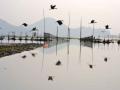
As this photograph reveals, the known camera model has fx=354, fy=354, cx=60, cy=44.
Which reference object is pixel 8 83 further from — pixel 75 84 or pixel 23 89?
pixel 75 84

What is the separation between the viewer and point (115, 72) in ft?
77.7

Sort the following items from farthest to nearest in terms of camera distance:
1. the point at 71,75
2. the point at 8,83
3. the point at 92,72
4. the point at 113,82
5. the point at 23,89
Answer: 1. the point at 92,72
2. the point at 71,75
3. the point at 113,82
4. the point at 8,83
5. the point at 23,89

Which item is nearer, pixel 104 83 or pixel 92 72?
pixel 104 83

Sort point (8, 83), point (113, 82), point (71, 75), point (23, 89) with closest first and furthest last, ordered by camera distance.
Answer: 1. point (23, 89)
2. point (8, 83)
3. point (113, 82)
4. point (71, 75)

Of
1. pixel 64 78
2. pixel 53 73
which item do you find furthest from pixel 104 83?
pixel 53 73

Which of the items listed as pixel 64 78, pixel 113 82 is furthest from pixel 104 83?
pixel 64 78

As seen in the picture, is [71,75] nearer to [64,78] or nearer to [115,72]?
[64,78]

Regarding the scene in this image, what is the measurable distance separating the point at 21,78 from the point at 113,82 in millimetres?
4957

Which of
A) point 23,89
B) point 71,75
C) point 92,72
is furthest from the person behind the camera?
point 92,72

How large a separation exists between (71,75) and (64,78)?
152 centimetres

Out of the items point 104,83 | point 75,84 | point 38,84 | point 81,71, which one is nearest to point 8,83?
point 38,84

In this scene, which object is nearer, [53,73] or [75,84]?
[75,84]

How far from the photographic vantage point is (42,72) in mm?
22328

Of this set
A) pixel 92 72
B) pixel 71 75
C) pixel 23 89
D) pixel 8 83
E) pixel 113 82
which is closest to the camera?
pixel 23 89
